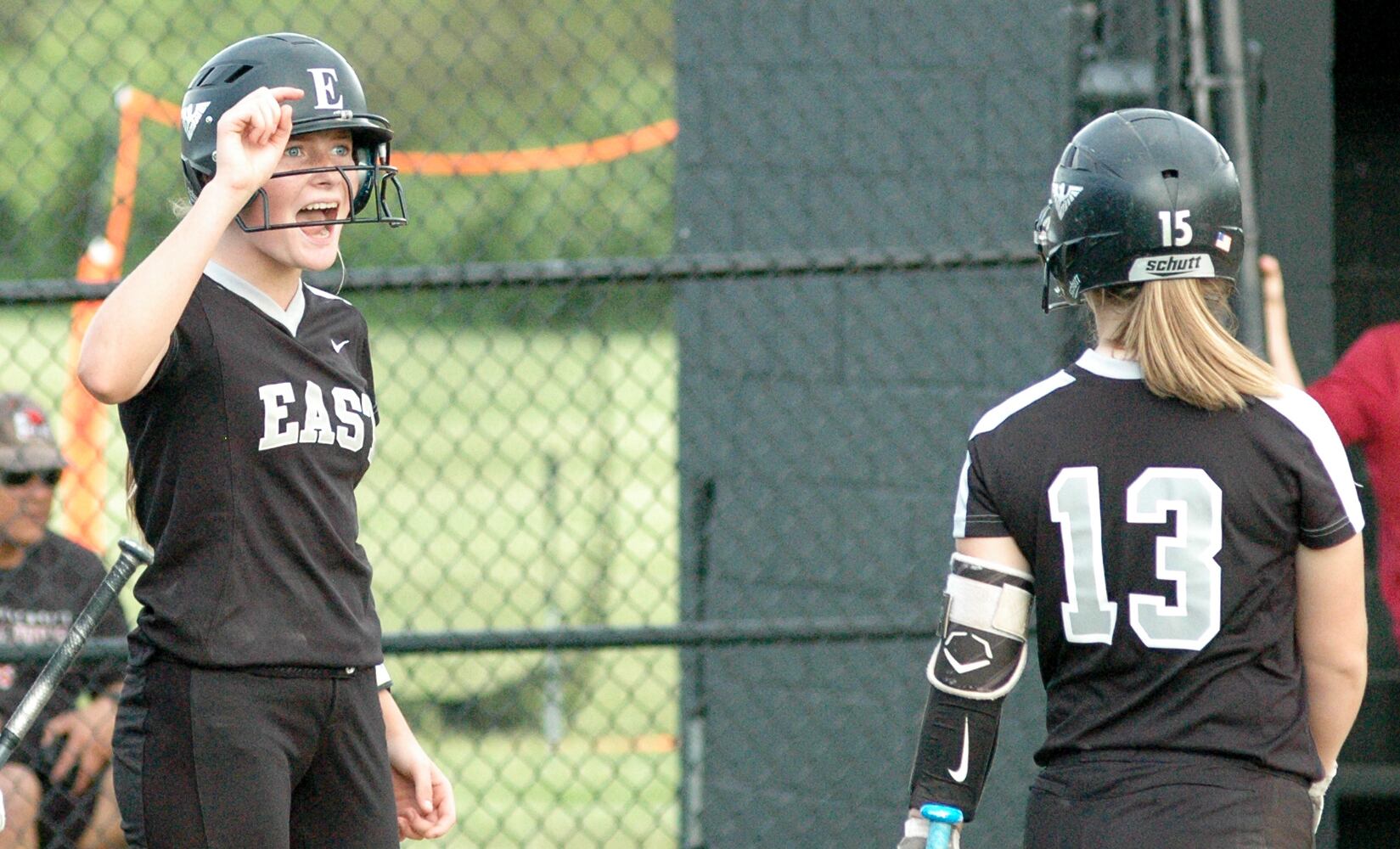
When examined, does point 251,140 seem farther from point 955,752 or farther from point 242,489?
point 955,752

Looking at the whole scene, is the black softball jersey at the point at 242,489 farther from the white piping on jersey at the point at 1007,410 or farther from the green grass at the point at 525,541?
the green grass at the point at 525,541

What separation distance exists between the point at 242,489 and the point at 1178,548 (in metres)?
1.31

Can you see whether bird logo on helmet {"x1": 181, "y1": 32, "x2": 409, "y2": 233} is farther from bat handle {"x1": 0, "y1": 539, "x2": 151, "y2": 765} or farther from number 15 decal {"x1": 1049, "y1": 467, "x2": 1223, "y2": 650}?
number 15 decal {"x1": 1049, "y1": 467, "x2": 1223, "y2": 650}

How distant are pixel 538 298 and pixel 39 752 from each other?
7865 mm

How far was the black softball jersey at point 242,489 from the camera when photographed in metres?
2.42

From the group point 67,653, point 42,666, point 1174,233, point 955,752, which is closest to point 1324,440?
point 1174,233

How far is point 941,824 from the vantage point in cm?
233

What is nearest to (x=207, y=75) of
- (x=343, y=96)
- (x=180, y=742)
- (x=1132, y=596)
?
(x=343, y=96)

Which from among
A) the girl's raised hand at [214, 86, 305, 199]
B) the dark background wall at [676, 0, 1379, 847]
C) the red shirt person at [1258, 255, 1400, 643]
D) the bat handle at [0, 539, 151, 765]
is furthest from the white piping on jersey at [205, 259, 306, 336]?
the red shirt person at [1258, 255, 1400, 643]

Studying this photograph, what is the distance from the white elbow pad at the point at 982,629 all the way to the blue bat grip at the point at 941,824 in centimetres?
19

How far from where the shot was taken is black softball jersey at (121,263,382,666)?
2422 millimetres

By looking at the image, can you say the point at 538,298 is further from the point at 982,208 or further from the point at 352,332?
the point at 352,332

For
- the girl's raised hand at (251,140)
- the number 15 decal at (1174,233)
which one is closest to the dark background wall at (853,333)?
the number 15 decal at (1174,233)

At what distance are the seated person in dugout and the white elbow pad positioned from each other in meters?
2.38
